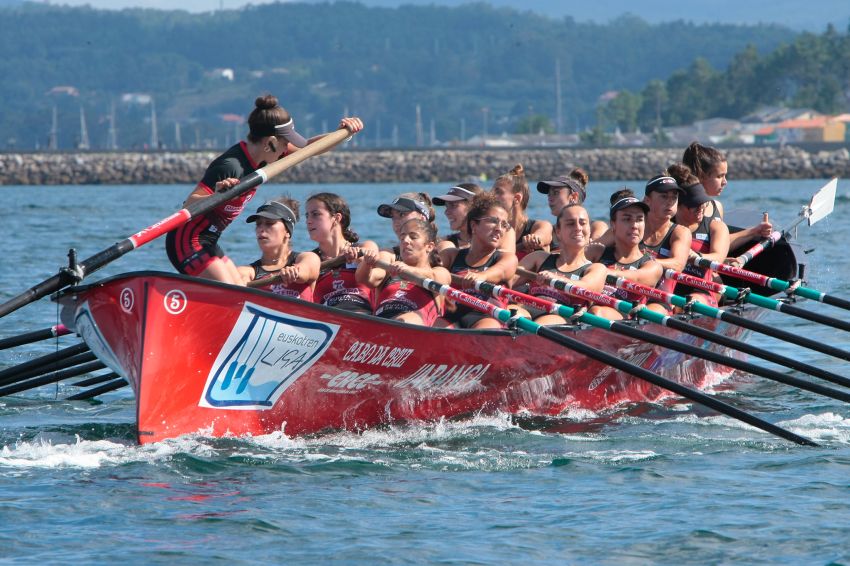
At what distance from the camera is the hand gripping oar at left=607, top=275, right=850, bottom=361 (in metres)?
9.80

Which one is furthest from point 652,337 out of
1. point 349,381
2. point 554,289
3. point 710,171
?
point 710,171

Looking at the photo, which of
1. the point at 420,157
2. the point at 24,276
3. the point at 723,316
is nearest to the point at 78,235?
the point at 24,276

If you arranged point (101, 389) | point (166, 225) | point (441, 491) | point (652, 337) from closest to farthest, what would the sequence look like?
point (441, 491), point (166, 225), point (652, 337), point (101, 389)

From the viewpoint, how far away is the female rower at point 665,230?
34.6 ft

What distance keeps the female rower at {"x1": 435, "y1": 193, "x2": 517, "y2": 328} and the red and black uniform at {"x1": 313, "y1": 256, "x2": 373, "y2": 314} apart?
0.56m

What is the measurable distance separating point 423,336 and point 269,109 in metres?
1.72

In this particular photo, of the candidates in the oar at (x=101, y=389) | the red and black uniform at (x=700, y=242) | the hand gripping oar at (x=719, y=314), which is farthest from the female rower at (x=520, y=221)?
the oar at (x=101, y=389)

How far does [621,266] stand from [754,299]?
1133 millimetres

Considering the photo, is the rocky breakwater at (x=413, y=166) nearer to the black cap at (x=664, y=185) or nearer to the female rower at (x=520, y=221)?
the female rower at (x=520, y=221)

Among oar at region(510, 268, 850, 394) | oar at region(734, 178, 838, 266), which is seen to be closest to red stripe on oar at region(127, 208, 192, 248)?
oar at region(510, 268, 850, 394)

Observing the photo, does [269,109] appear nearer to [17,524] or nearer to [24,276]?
[17,524]

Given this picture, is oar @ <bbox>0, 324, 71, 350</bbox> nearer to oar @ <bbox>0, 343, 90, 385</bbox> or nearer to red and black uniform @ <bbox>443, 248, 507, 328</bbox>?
oar @ <bbox>0, 343, 90, 385</bbox>

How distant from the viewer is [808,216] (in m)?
13.1

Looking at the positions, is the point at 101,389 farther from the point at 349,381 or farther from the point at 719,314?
the point at 719,314
